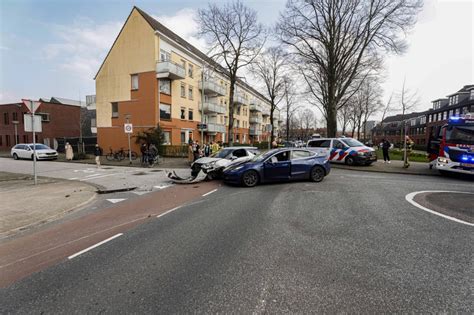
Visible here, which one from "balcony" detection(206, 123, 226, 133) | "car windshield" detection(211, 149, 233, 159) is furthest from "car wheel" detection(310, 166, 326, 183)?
"balcony" detection(206, 123, 226, 133)

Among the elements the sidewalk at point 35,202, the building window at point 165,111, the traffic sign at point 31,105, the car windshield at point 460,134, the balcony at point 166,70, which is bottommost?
the sidewalk at point 35,202

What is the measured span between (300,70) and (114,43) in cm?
2107

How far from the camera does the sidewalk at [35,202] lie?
18.6ft

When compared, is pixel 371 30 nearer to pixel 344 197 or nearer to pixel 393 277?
pixel 344 197

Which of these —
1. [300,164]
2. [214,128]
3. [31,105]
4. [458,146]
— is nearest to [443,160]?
[458,146]

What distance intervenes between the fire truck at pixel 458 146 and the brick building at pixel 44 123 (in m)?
44.6

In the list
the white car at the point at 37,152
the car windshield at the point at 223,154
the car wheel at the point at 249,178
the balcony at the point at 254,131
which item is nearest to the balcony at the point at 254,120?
the balcony at the point at 254,131

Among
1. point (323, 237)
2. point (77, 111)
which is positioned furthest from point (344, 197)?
point (77, 111)

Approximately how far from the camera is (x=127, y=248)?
13.2 feet

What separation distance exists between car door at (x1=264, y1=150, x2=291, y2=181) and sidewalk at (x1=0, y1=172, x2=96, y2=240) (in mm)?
6358

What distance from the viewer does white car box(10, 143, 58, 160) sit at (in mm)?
21812

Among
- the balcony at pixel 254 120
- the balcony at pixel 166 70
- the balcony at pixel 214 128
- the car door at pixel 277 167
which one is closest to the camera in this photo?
Answer: the car door at pixel 277 167

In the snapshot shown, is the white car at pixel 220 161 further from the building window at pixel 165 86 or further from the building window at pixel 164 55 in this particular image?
the building window at pixel 164 55

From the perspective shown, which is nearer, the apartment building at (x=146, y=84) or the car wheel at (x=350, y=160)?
the car wheel at (x=350, y=160)
